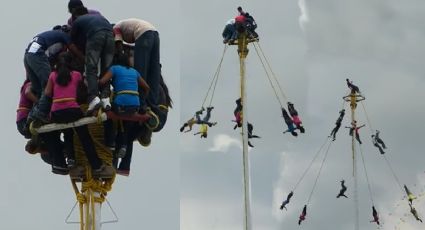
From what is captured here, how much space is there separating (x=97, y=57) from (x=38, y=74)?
1.27 m

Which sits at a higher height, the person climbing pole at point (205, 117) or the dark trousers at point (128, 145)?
the person climbing pole at point (205, 117)

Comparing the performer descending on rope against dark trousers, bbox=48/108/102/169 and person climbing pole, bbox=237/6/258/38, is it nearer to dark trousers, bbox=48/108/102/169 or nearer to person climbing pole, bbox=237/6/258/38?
person climbing pole, bbox=237/6/258/38

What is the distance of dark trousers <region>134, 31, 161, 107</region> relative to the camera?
18.2 metres

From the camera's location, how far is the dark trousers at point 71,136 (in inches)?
670

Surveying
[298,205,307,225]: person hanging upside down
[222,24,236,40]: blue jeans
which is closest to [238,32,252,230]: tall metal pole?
[222,24,236,40]: blue jeans

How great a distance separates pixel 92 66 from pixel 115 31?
1.55m

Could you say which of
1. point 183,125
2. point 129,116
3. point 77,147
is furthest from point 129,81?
point 183,125

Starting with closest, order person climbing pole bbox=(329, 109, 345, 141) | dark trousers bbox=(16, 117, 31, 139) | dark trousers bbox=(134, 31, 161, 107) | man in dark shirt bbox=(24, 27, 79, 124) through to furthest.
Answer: man in dark shirt bbox=(24, 27, 79, 124) → dark trousers bbox=(16, 117, 31, 139) → dark trousers bbox=(134, 31, 161, 107) → person climbing pole bbox=(329, 109, 345, 141)

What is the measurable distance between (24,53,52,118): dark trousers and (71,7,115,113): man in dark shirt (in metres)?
0.68

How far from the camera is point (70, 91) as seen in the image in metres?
17.1

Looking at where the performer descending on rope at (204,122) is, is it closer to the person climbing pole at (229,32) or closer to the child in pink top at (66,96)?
the person climbing pole at (229,32)

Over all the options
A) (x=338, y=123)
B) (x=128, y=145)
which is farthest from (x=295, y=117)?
(x=338, y=123)

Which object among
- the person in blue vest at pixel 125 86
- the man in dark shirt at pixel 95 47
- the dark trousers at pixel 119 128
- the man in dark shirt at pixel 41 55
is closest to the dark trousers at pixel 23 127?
the man in dark shirt at pixel 41 55

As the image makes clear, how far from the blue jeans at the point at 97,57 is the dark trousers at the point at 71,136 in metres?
0.42
